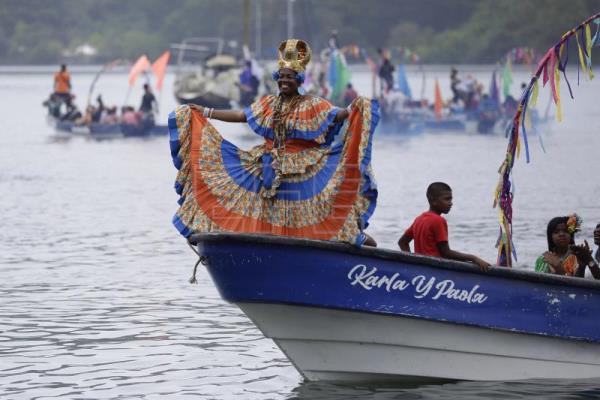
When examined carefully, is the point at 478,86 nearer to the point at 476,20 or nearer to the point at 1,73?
the point at 476,20

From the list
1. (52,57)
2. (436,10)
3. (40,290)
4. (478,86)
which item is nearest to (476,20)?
(436,10)

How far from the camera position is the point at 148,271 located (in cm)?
1656

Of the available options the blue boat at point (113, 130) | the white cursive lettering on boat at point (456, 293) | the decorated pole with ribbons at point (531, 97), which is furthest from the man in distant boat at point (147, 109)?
the white cursive lettering on boat at point (456, 293)

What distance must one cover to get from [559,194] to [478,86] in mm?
22792

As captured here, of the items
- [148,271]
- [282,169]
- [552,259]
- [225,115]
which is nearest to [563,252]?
[552,259]

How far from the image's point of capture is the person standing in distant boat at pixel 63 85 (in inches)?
1687

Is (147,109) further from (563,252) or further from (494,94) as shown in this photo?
(563,252)

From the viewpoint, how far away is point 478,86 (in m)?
49.4

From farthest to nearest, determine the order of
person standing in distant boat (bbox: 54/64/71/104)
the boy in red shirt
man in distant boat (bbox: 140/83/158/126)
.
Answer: person standing in distant boat (bbox: 54/64/71/104) < man in distant boat (bbox: 140/83/158/126) < the boy in red shirt

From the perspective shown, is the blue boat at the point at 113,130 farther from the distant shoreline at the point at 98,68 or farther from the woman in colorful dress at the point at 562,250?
the distant shoreline at the point at 98,68

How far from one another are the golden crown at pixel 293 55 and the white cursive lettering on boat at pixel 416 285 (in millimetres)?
1237

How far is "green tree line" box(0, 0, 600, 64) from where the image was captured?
314ft

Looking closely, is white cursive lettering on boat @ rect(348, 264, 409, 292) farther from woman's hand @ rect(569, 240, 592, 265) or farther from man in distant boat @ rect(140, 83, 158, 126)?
man in distant boat @ rect(140, 83, 158, 126)

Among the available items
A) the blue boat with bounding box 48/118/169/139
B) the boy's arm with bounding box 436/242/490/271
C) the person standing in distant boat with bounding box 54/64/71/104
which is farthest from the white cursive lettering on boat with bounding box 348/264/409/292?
the person standing in distant boat with bounding box 54/64/71/104
